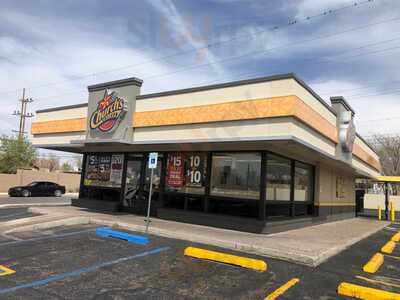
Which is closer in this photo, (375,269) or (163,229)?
(375,269)

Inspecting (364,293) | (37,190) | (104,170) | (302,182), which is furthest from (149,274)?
(37,190)

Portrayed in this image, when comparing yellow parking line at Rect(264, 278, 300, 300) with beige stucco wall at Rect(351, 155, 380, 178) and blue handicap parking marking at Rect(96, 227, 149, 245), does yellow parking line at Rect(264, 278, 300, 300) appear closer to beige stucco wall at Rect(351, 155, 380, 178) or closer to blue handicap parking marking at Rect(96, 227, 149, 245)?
blue handicap parking marking at Rect(96, 227, 149, 245)

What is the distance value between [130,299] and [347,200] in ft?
68.8

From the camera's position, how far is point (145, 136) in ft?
44.3

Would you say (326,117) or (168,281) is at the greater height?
(326,117)

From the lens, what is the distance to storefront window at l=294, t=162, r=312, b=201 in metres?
15.0

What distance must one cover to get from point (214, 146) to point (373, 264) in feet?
21.3

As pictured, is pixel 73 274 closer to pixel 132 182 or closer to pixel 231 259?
pixel 231 259

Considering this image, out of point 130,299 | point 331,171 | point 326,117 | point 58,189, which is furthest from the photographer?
point 58,189

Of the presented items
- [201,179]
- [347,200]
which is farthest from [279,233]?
[347,200]

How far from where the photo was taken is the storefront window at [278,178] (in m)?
12.6

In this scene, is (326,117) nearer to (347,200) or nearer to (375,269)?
(375,269)

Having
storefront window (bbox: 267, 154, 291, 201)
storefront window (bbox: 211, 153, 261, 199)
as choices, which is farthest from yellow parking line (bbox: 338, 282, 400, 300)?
storefront window (bbox: 267, 154, 291, 201)

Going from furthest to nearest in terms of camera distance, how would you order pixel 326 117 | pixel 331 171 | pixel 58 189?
1. pixel 58 189
2. pixel 331 171
3. pixel 326 117
